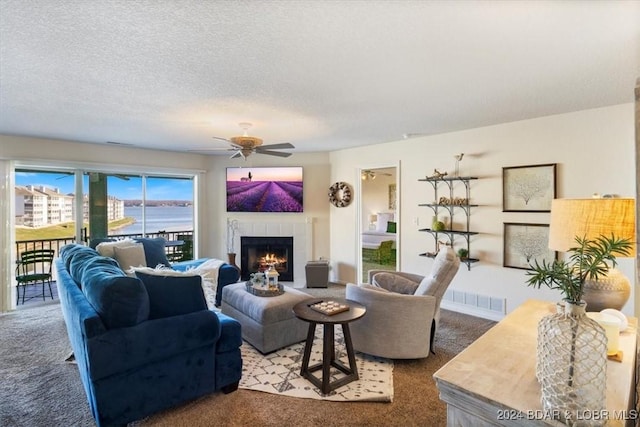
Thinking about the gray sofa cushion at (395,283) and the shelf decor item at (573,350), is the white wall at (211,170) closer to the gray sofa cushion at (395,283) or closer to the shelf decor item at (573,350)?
the gray sofa cushion at (395,283)

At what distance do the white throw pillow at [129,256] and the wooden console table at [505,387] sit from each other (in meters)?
4.23

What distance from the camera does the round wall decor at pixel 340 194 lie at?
5832 mm

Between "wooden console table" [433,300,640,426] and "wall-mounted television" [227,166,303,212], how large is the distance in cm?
481

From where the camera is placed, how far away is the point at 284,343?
3.20m

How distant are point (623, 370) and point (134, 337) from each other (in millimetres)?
2489

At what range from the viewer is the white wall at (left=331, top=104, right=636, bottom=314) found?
10.8 ft

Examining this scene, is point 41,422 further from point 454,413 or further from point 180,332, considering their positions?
point 454,413

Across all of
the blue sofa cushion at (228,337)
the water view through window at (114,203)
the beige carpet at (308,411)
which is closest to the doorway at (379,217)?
the water view through window at (114,203)

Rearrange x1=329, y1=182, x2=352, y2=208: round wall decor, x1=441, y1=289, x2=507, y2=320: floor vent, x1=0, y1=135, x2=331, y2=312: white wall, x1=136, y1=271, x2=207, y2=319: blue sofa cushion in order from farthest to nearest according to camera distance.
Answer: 1. x1=329, y1=182, x2=352, y2=208: round wall decor
2. x1=0, y1=135, x2=331, y2=312: white wall
3. x1=441, y1=289, x2=507, y2=320: floor vent
4. x1=136, y1=271, x2=207, y2=319: blue sofa cushion

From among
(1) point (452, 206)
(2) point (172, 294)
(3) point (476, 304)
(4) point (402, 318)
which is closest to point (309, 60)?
(2) point (172, 294)

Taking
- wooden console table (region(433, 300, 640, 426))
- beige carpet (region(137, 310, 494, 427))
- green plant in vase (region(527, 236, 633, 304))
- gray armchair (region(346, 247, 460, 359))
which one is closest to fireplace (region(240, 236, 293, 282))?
gray armchair (region(346, 247, 460, 359))

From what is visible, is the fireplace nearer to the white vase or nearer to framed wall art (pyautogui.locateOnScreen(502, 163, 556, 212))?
framed wall art (pyautogui.locateOnScreen(502, 163, 556, 212))

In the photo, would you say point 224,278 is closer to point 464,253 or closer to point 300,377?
point 300,377

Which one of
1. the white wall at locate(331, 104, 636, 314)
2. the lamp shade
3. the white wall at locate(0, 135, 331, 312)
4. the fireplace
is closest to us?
the lamp shade
